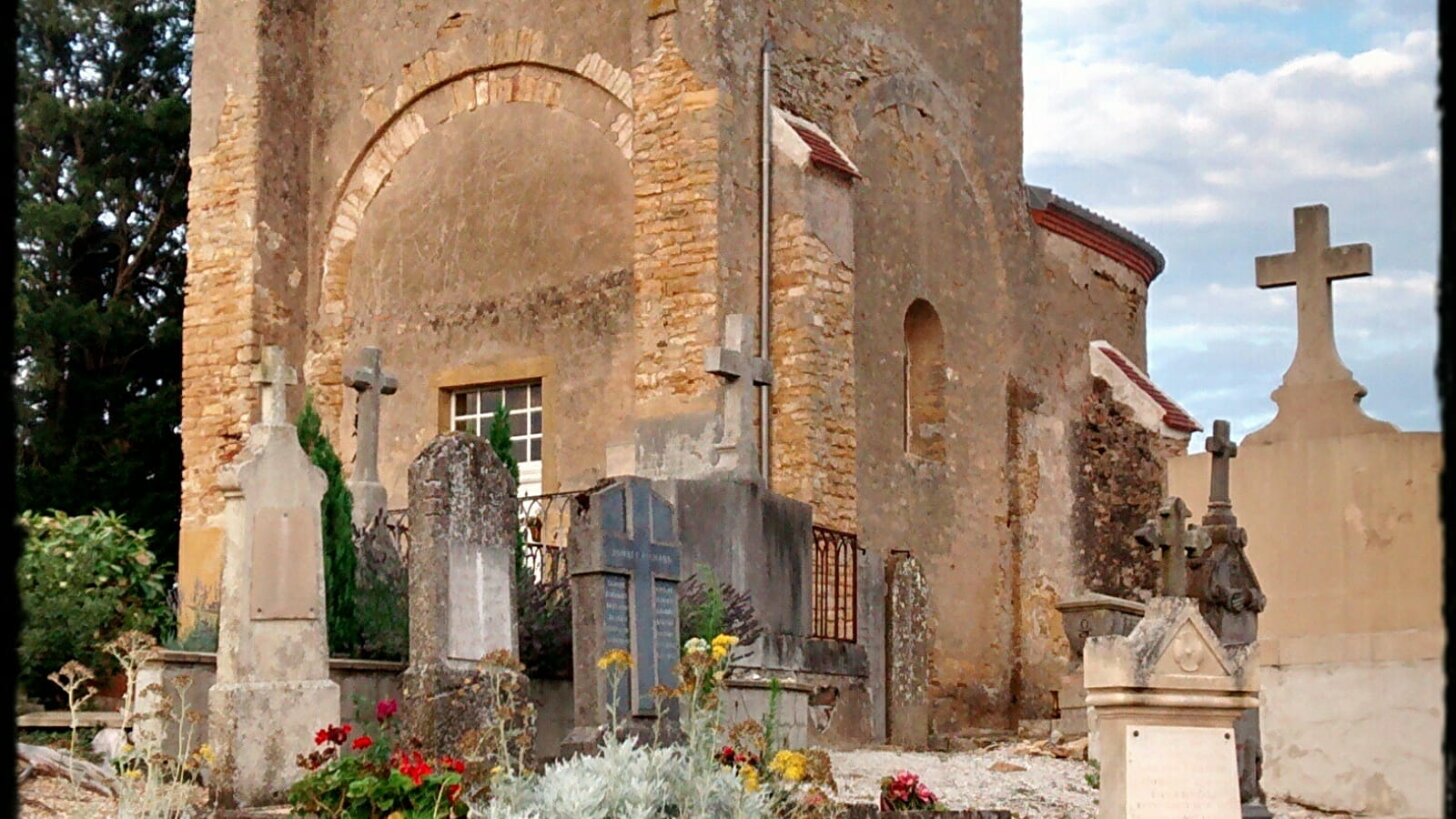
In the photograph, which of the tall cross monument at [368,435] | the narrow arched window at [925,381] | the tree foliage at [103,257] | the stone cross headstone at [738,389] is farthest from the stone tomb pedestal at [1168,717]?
the tree foliage at [103,257]

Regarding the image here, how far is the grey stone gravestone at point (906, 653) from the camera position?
1506 centimetres

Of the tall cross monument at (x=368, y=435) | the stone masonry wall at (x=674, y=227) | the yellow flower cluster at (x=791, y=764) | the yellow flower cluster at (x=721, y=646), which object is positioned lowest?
the yellow flower cluster at (x=791, y=764)

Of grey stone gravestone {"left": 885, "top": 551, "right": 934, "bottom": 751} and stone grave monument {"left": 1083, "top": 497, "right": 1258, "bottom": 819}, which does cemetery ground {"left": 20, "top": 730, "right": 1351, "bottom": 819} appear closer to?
grey stone gravestone {"left": 885, "top": 551, "right": 934, "bottom": 751}

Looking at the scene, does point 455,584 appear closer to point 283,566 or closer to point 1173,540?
point 283,566

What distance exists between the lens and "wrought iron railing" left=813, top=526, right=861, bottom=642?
14867mm

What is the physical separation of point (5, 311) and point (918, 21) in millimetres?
18036

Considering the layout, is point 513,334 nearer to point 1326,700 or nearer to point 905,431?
point 905,431

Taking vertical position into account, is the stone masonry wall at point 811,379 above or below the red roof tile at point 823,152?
below

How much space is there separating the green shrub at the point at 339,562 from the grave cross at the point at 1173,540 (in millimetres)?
4853

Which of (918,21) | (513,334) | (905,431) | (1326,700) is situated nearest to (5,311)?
(1326,700)

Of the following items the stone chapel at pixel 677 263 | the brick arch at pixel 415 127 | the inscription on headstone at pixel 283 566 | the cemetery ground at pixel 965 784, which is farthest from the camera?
the brick arch at pixel 415 127

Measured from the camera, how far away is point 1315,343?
11008mm

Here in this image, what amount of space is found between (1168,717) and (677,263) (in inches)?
324

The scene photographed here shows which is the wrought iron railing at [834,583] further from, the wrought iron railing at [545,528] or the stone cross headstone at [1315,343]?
the stone cross headstone at [1315,343]
